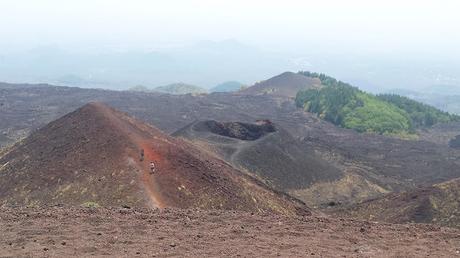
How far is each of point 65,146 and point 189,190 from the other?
37.0 ft

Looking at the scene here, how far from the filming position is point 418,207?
34812 mm

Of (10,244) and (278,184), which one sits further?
(278,184)

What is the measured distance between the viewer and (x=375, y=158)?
72625 mm

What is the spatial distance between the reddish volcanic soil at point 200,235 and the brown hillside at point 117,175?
6.07 meters

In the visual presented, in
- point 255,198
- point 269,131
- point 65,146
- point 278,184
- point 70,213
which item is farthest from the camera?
point 269,131

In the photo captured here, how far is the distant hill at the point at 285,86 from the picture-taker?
13875 centimetres

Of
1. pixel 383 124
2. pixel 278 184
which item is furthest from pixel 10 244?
pixel 383 124

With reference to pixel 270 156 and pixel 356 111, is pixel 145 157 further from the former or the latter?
pixel 356 111

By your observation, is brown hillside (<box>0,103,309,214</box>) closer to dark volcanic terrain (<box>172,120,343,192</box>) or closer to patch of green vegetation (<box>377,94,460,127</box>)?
dark volcanic terrain (<box>172,120,343,192</box>)

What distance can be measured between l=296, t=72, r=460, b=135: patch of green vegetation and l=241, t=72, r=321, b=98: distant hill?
15758mm

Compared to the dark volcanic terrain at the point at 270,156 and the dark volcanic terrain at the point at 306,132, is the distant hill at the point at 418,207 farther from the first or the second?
the dark volcanic terrain at the point at 270,156

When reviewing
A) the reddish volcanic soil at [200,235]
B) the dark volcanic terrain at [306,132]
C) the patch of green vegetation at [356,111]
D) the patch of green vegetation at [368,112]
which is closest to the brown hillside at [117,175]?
the reddish volcanic soil at [200,235]

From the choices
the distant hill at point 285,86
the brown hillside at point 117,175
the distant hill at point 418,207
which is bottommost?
the distant hill at point 418,207

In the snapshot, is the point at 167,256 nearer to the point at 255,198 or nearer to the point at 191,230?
the point at 191,230
